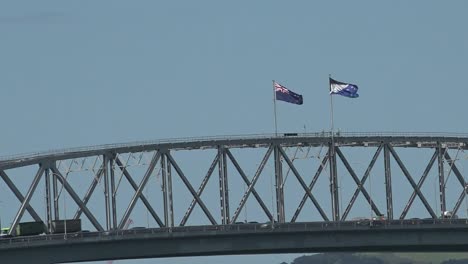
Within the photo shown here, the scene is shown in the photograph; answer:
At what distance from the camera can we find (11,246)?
199750 millimetres
